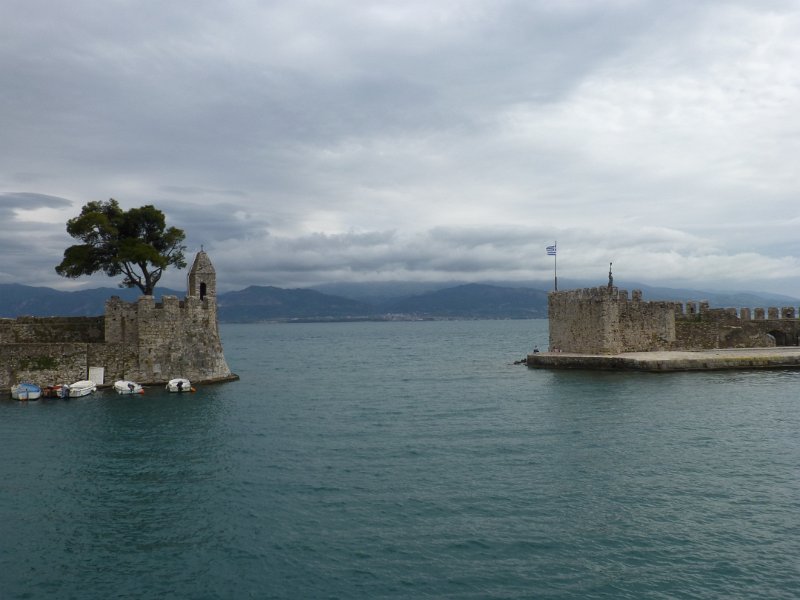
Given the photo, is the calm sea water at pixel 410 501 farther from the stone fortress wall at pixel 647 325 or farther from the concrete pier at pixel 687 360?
the stone fortress wall at pixel 647 325

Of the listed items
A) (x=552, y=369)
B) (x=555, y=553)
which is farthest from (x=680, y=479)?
(x=552, y=369)

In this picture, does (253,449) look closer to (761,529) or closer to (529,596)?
(529,596)

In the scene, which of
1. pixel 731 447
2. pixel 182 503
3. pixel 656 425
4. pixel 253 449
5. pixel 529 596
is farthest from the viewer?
pixel 656 425

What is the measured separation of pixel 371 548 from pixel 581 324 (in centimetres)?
3204

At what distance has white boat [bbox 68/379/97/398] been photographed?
103 feet

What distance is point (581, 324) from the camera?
4122 cm

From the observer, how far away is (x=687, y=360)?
36.7 meters

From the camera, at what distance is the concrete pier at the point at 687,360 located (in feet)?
120

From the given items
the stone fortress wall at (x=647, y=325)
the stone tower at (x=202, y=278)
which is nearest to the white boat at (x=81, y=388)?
the stone tower at (x=202, y=278)

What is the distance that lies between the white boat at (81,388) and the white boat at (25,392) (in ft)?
4.98

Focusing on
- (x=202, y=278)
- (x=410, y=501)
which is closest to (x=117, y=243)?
(x=202, y=278)

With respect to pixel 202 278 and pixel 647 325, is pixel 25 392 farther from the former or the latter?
pixel 647 325

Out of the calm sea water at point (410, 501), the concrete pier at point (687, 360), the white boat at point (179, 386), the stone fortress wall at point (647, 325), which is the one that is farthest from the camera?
the stone fortress wall at point (647, 325)

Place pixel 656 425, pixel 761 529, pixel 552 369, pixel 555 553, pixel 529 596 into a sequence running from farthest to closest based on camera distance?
pixel 552 369
pixel 656 425
pixel 761 529
pixel 555 553
pixel 529 596
